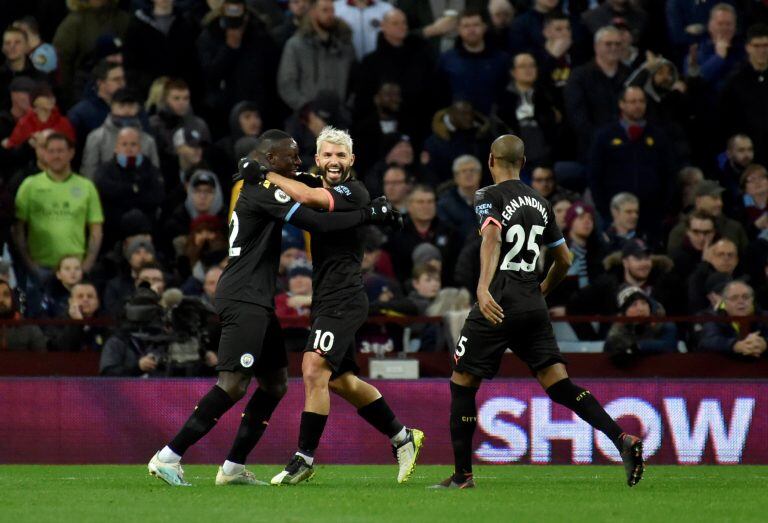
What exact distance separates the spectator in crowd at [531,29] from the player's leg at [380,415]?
9016 mm

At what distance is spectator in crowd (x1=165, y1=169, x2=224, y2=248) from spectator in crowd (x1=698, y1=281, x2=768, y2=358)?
536 centimetres

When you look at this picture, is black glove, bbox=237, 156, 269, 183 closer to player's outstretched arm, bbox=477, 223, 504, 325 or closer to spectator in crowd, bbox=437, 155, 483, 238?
player's outstretched arm, bbox=477, 223, 504, 325

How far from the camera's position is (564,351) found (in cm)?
1493

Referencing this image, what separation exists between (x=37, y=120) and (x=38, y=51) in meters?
1.57

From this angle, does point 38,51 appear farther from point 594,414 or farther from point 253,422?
point 594,414

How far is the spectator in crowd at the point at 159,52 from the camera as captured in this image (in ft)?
62.2

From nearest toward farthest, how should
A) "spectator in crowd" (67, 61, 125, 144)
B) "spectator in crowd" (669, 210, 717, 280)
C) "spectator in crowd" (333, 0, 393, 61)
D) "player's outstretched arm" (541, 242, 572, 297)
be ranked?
1. "player's outstretched arm" (541, 242, 572, 297)
2. "spectator in crowd" (669, 210, 717, 280)
3. "spectator in crowd" (67, 61, 125, 144)
4. "spectator in crowd" (333, 0, 393, 61)

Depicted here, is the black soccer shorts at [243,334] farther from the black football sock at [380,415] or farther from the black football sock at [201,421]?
the black football sock at [380,415]

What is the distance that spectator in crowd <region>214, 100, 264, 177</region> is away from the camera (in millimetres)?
17969

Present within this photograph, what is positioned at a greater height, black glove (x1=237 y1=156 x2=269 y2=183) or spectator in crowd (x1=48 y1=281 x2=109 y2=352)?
black glove (x1=237 y1=156 x2=269 y2=183)

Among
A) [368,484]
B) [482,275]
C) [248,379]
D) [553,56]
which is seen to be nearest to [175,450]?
[248,379]

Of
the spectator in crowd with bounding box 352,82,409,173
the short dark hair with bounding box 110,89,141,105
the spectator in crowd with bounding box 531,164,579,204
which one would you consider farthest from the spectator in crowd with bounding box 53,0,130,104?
the spectator in crowd with bounding box 531,164,579,204

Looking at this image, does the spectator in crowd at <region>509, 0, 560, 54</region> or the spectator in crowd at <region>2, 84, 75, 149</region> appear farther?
the spectator in crowd at <region>509, 0, 560, 54</region>

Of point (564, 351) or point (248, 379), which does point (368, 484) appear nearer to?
point (248, 379)
